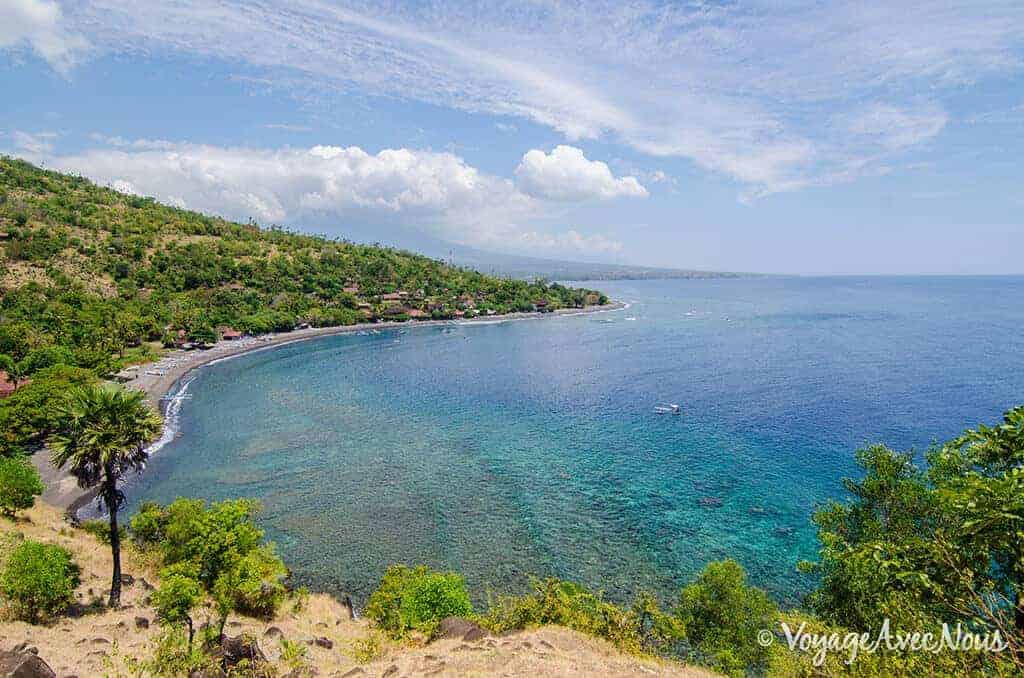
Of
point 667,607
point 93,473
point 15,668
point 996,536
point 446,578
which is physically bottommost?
point 667,607

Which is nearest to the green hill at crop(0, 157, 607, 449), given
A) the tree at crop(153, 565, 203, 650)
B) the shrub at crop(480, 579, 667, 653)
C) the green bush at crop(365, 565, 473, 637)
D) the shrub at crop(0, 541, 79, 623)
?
the shrub at crop(0, 541, 79, 623)

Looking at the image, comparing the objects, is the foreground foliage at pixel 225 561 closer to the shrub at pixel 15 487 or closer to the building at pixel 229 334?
the shrub at pixel 15 487

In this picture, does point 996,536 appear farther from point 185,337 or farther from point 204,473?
point 185,337

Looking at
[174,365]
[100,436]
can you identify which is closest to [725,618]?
[100,436]

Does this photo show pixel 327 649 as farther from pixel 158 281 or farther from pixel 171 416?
pixel 158 281

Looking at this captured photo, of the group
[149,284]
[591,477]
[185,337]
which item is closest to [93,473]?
[591,477]
